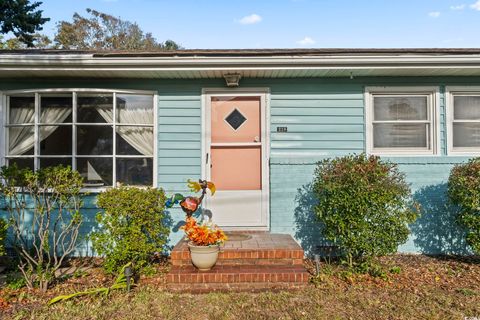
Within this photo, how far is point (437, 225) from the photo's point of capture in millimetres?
5234

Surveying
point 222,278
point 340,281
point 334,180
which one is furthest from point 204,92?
point 340,281

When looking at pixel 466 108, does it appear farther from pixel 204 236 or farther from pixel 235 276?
pixel 204 236

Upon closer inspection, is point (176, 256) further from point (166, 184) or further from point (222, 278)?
point (166, 184)

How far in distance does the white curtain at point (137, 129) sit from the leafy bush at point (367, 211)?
2730 mm

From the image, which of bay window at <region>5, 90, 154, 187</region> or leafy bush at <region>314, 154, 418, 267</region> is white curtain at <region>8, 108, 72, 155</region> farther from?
leafy bush at <region>314, 154, 418, 267</region>

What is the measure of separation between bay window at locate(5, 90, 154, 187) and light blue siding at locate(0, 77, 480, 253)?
206mm

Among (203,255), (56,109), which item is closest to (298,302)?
(203,255)

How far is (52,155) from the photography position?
5285 mm

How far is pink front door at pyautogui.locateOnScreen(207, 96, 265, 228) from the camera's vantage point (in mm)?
5387

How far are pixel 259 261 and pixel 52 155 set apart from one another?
347 cm

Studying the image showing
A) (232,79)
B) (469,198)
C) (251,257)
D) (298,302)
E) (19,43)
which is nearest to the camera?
(298,302)

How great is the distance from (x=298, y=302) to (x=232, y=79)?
3.16 m

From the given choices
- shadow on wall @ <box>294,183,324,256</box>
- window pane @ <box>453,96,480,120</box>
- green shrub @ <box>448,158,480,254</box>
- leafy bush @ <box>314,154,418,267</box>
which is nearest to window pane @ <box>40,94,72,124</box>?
shadow on wall @ <box>294,183,324,256</box>

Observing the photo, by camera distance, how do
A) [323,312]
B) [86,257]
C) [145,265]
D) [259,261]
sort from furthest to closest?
1. [86,257]
2. [145,265]
3. [259,261]
4. [323,312]
